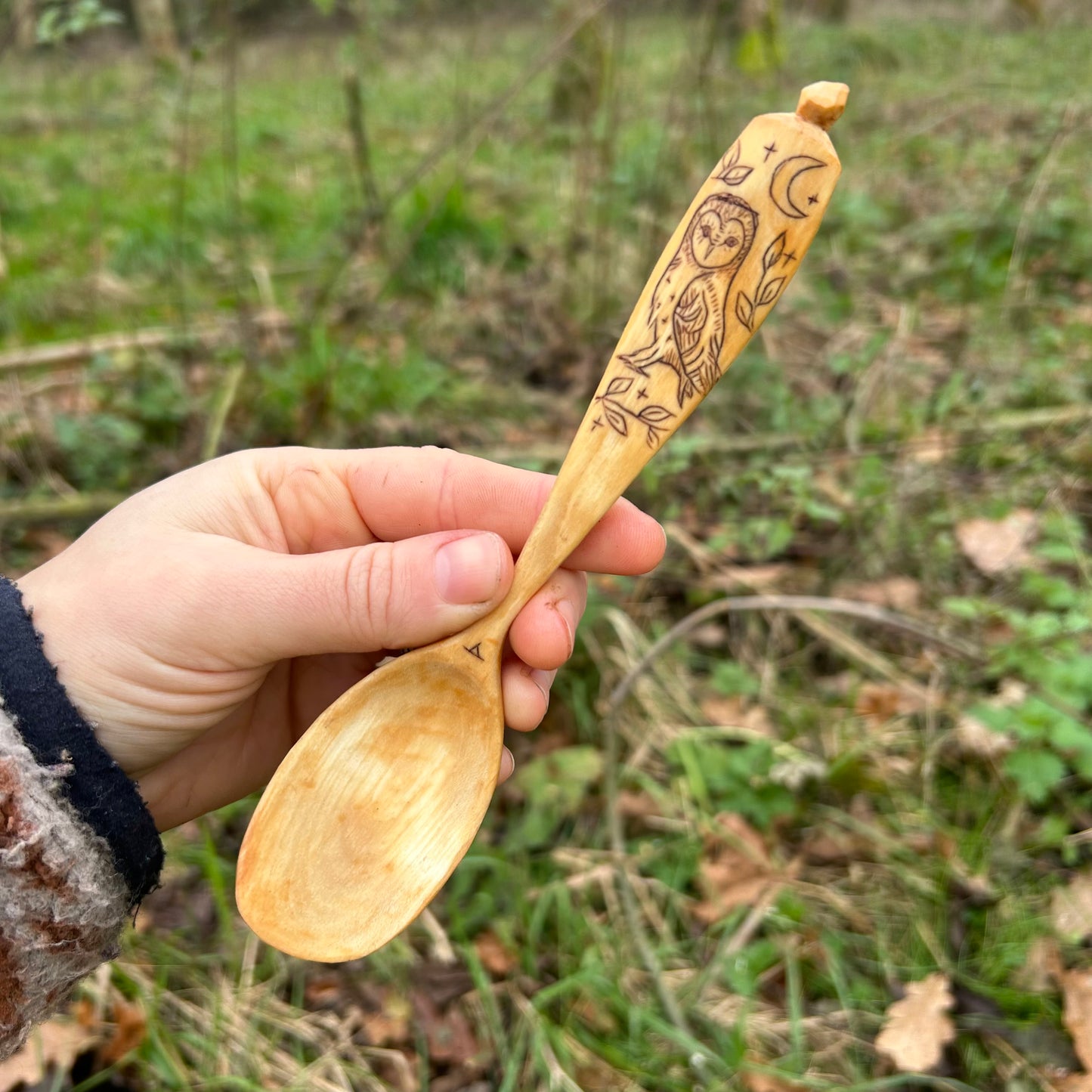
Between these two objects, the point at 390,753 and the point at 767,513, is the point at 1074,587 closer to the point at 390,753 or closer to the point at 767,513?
the point at 767,513

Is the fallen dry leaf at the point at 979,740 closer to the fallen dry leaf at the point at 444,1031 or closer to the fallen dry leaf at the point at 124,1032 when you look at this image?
the fallen dry leaf at the point at 444,1031

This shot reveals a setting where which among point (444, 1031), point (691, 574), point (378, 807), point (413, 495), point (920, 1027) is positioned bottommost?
point (444, 1031)

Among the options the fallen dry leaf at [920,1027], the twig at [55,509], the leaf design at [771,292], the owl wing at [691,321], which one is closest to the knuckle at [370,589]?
the owl wing at [691,321]

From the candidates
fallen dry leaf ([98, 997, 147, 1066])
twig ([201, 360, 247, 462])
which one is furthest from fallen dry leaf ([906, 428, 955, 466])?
fallen dry leaf ([98, 997, 147, 1066])

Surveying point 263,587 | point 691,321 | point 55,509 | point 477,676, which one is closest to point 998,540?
point 691,321

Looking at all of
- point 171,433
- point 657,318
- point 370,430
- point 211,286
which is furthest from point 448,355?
point 657,318

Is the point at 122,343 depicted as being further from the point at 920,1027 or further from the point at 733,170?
the point at 920,1027
